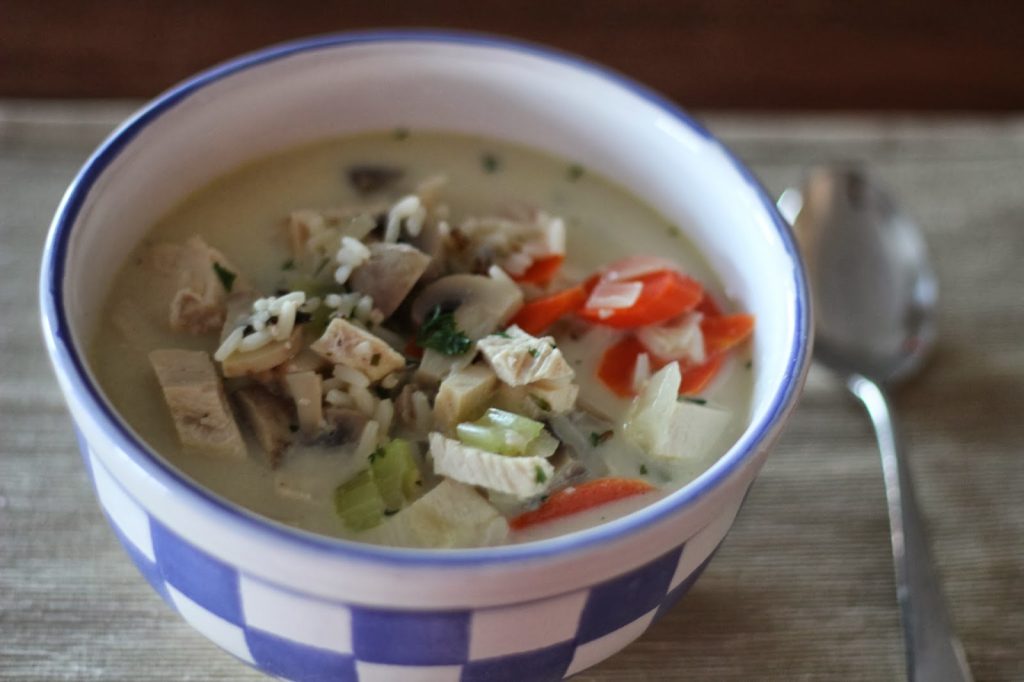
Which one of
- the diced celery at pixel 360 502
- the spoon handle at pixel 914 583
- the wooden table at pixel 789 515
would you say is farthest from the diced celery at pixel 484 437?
the spoon handle at pixel 914 583

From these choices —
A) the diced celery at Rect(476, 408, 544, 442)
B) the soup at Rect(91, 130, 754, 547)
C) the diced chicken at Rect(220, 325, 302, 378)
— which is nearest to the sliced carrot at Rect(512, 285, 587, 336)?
the soup at Rect(91, 130, 754, 547)

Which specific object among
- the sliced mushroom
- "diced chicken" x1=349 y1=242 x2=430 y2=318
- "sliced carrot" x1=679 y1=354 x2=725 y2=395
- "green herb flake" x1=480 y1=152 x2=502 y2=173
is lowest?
"sliced carrot" x1=679 y1=354 x2=725 y2=395

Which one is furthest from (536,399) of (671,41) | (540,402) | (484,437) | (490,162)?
(671,41)

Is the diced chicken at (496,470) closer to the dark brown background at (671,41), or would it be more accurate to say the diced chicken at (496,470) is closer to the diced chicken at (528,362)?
the diced chicken at (528,362)

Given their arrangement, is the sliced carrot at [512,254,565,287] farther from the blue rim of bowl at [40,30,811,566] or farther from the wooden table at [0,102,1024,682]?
the wooden table at [0,102,1024,682]

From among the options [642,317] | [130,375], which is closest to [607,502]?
[642,317]

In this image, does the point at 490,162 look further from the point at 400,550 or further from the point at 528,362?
the point at 400,550
